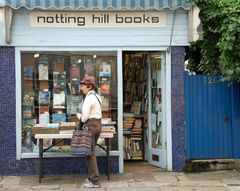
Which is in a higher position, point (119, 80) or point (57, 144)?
point (119, 80)

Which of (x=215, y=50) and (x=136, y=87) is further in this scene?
(x=136, y=87)

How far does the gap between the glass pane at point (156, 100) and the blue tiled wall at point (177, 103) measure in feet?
1.22

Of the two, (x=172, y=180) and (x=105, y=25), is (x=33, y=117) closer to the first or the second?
(x=105, y=25)

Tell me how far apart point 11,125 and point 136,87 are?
295cm

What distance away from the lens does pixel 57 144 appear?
9.51m

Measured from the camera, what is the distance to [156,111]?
10227mm

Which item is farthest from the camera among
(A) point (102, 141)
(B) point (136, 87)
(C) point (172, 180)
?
(B) point (136, 87)

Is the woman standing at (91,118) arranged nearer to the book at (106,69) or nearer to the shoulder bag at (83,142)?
the shoulder bag at (83,142)

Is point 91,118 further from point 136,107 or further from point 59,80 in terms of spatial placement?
point 136,107

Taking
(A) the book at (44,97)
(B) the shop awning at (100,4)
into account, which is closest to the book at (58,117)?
(A) the book at (44,97)

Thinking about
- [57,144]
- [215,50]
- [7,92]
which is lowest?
[57,144]

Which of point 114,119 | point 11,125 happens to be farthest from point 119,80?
point 11,125

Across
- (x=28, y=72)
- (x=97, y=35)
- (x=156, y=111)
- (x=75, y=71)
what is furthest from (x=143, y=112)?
(x=28, y=72)

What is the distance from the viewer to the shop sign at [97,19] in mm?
9281
